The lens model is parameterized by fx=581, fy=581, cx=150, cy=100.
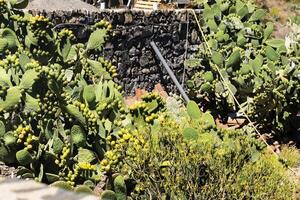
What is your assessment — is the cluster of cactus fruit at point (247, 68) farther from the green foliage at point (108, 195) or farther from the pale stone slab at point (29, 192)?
the pale stone slab at point (29, 192)

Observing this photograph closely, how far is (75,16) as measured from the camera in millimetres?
8656

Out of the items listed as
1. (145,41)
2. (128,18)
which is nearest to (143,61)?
(145,41)

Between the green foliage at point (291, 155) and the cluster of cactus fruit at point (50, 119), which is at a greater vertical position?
the cluster of cactus fruit at point (50, 119)

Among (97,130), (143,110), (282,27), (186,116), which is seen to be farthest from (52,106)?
(282,27)

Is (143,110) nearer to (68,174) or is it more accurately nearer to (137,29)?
(68,174)

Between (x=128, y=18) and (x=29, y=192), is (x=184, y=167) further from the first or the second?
(x=128, y=18)

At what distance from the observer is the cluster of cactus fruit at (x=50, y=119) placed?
4617 millimetres

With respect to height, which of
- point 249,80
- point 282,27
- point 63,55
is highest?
point 63,55

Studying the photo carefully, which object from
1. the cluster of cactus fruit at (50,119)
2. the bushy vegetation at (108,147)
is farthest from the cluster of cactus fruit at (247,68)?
the cluster of cactus fruit at (50,119)

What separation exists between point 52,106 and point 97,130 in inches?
17.3

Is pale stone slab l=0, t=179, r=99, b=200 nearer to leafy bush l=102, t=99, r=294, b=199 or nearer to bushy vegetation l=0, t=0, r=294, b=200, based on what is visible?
bushy vegetation l=0, t=0, r=294, b=200

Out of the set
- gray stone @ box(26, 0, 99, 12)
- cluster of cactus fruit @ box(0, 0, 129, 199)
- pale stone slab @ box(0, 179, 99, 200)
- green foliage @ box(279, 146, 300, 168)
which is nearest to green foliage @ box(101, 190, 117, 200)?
cluster of cactus fruit @ box(0, 0, 129, 199)

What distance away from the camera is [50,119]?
4.82m

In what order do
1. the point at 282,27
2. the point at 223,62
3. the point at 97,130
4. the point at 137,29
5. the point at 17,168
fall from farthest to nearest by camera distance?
the point at 282,27 → the point at 137,29 → the point at 223,62 → the point at 97,130 → the point at 17,168
